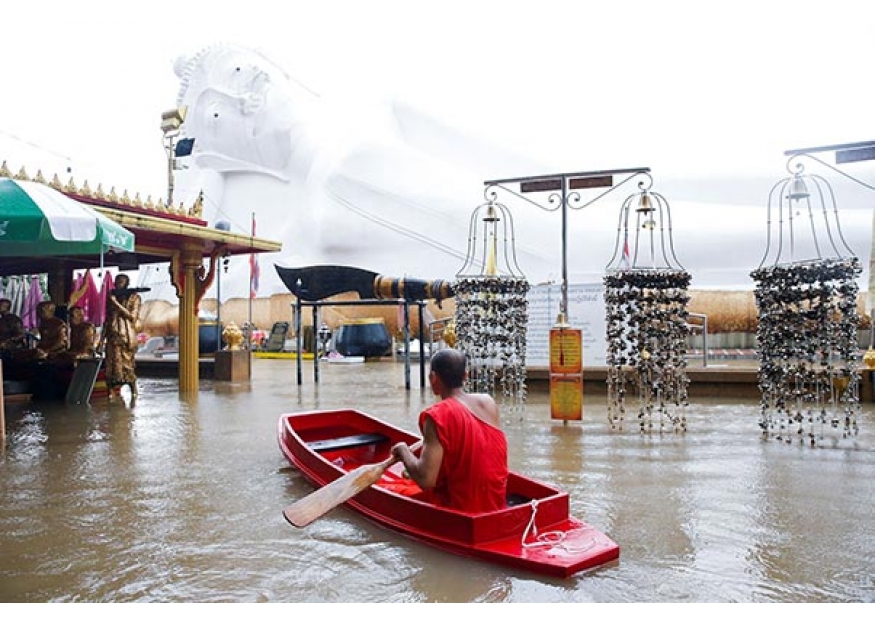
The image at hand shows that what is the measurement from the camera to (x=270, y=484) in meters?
4.58

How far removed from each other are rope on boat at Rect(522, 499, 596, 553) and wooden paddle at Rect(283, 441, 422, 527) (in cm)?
69

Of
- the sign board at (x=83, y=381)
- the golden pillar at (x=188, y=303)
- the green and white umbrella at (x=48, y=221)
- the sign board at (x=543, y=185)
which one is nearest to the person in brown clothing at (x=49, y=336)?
the sign board at (x=83, y=381)

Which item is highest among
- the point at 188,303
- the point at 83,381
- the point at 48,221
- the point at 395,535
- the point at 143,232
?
the point at 143,232

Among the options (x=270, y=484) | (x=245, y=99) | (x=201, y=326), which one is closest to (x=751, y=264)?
(x=201, y=326)

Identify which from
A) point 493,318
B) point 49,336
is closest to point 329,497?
point 493,318

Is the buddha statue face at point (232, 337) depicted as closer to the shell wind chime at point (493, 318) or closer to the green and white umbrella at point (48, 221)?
the green and white umbrella at point (48, 221)

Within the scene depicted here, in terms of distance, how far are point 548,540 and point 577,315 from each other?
22.4 feet

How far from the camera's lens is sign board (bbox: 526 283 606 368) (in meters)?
9.59

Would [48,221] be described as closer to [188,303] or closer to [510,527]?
[510,527]

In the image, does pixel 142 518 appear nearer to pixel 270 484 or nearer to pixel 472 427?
Result: pixel 270 484

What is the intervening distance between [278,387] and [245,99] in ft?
47.8

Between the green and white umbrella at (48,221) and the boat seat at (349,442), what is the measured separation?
9.18 feet

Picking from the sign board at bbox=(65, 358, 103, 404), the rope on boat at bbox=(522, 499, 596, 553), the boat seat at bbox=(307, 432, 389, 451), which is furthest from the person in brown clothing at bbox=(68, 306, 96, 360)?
the rope on boat at bbox=(522, 499, 596, 553)

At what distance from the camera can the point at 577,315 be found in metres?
9.67
